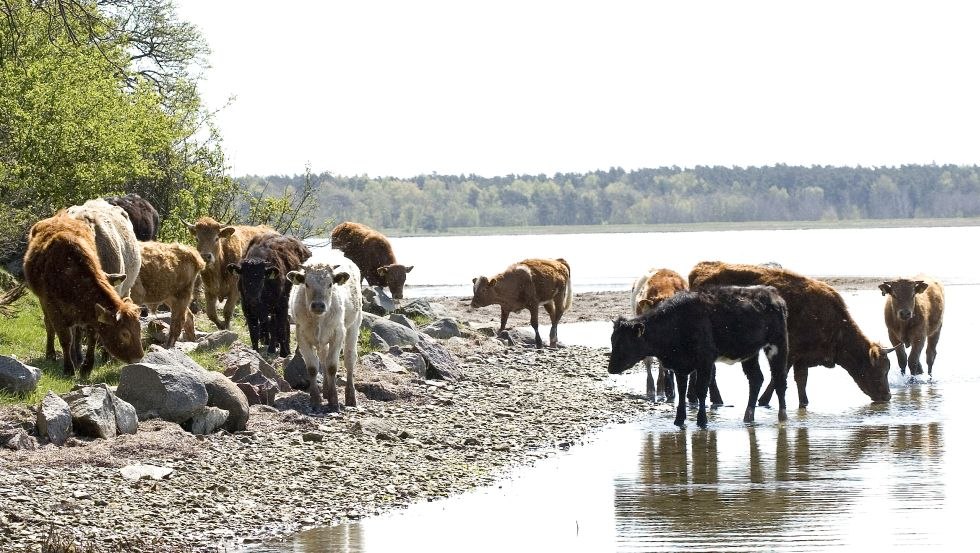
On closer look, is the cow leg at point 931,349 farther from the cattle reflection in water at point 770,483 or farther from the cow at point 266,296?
the cow at point 266,296

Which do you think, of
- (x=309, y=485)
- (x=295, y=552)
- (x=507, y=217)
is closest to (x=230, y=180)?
(x=309, y=485)

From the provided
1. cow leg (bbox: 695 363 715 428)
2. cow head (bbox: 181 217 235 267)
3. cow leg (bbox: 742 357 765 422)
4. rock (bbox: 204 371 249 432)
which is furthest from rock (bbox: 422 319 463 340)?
rock (bbox: 204 371 249 432)

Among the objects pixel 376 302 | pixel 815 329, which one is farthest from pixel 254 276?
pixel 815 329

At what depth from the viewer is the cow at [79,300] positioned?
13984 millimetres

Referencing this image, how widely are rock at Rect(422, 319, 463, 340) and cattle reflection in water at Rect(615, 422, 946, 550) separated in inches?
349

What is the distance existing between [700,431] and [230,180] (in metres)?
18.6

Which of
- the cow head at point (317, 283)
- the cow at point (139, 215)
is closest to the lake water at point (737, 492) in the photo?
the cow head at point (317, 283)

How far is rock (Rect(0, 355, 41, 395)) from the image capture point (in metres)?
13.0

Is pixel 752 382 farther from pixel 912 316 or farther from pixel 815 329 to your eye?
pixel 912 316

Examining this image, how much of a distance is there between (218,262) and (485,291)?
19.4 ft

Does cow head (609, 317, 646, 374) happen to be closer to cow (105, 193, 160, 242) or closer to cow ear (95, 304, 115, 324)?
cow ear (95, 304, 115, 324)

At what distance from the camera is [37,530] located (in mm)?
9367

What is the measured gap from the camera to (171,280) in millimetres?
17516

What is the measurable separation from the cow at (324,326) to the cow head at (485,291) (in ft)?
32.0
